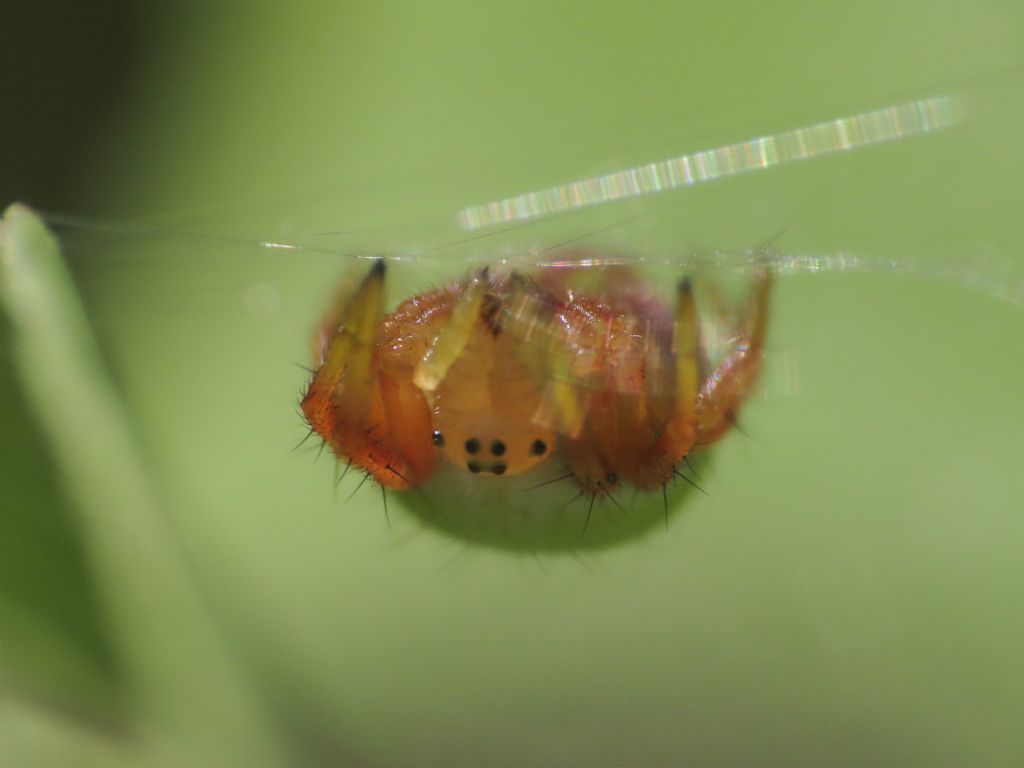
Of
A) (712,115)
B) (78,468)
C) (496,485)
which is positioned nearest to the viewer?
(496,485)

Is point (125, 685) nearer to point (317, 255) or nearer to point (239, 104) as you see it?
point (317, 255)

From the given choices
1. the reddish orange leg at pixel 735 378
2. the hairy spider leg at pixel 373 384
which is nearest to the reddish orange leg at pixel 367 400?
the hairy spider leg at pixel 373 384

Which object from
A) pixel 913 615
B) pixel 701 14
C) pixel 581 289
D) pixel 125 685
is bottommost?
pixel 913 615

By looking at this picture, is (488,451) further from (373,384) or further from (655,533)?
(655,533)

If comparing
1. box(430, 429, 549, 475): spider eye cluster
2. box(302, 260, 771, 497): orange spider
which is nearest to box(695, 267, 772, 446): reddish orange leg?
box(302, 260, 771, 497): orange spider

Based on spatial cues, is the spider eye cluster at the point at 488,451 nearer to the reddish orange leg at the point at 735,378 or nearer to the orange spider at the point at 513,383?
the orange spider at the point at 513,383

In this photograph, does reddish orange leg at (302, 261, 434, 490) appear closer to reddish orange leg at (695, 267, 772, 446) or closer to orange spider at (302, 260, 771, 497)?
orange spider at (302, 260, 771, 497)

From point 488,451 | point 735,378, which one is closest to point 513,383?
point 488,451

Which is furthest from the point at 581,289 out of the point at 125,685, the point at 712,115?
the point at 125,685
